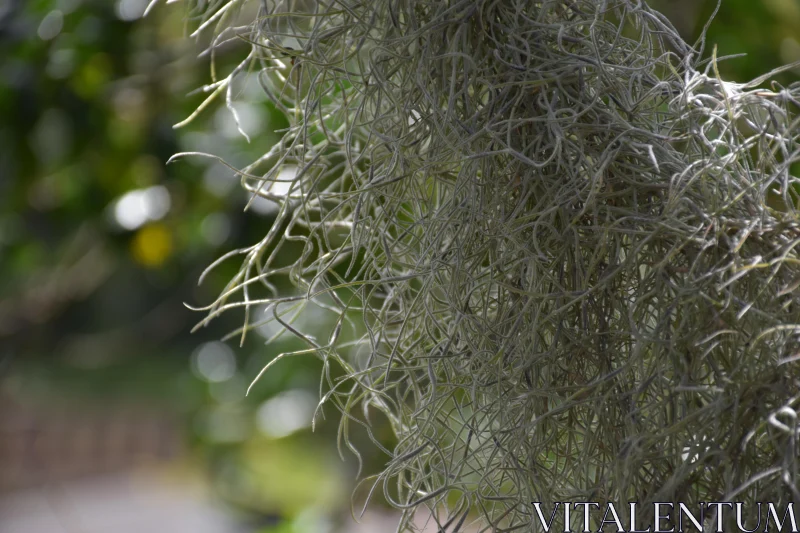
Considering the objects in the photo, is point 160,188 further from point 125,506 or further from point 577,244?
point 125,506

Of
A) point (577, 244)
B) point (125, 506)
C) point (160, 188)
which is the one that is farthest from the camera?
point (125, 506)

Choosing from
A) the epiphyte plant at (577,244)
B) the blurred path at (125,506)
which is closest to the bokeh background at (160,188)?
the epiphyte plant at (577,244)

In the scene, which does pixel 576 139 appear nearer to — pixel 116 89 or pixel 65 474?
pixel 116 89

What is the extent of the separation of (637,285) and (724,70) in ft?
2.81

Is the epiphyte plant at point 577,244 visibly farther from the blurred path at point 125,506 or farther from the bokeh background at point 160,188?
the blurred path at point 125,506

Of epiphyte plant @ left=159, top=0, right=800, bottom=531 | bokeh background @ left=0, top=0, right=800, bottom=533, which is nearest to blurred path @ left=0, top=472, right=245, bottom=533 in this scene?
bokeh background @ left=0, top=0, right=800, bottom=533

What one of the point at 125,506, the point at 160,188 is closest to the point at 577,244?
the point at 160,188

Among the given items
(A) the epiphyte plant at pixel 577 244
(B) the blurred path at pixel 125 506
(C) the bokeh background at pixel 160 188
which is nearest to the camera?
(A) the epiphyte plant at pixel 577 244

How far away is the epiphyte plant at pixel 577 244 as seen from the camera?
12.7 inches

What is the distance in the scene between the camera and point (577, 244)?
350 mm

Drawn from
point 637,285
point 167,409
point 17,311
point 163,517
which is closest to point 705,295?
point 637,285

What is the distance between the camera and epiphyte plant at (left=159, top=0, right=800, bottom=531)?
0.32 m

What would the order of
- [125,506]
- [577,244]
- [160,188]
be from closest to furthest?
[577,244]
[160,188]
[125,506]

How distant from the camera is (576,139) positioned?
37 cm
